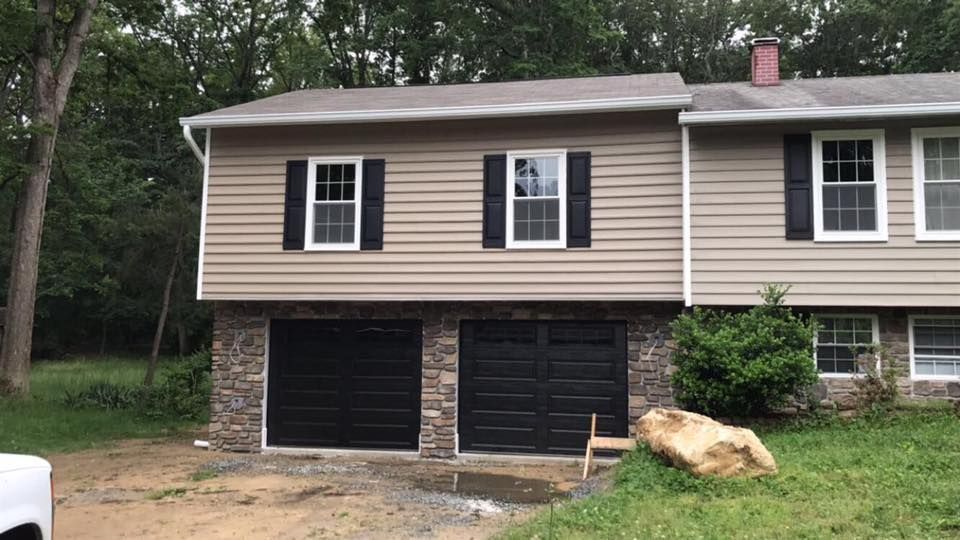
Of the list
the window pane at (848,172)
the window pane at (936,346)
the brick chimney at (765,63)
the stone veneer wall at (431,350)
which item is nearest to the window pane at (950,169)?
the window pane at (848,172)

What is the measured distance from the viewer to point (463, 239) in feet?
33.9

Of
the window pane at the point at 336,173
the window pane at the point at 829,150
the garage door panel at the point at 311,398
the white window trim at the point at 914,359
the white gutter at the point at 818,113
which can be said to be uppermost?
the white gutter at the point at 818,113

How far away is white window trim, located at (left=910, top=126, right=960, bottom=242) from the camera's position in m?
9.04

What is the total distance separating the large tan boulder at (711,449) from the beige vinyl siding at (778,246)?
271cm

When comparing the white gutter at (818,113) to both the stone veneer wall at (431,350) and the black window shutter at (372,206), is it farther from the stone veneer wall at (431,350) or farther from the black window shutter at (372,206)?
the black window shutter at (372,206)

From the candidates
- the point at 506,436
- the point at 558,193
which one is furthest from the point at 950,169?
Result: the point at 506,436

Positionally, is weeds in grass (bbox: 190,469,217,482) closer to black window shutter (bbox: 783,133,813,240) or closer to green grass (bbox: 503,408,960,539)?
green grass (bbox: 503,408,960,539)

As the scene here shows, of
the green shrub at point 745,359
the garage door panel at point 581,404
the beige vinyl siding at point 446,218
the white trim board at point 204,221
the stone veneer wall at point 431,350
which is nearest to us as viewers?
the green shrub at point 745,359

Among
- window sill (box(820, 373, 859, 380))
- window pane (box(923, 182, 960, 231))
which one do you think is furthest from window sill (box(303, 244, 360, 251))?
window pane (box(923, 182, 960, 231))

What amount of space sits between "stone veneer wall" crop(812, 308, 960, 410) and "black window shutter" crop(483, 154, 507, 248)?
14.9 ft

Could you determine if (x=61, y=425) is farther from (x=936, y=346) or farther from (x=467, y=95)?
(x=936, y=346)

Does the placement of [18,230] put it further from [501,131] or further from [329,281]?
[501,131]

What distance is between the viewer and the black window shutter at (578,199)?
10008 mm

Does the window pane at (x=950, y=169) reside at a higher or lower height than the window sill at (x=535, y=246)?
higher
